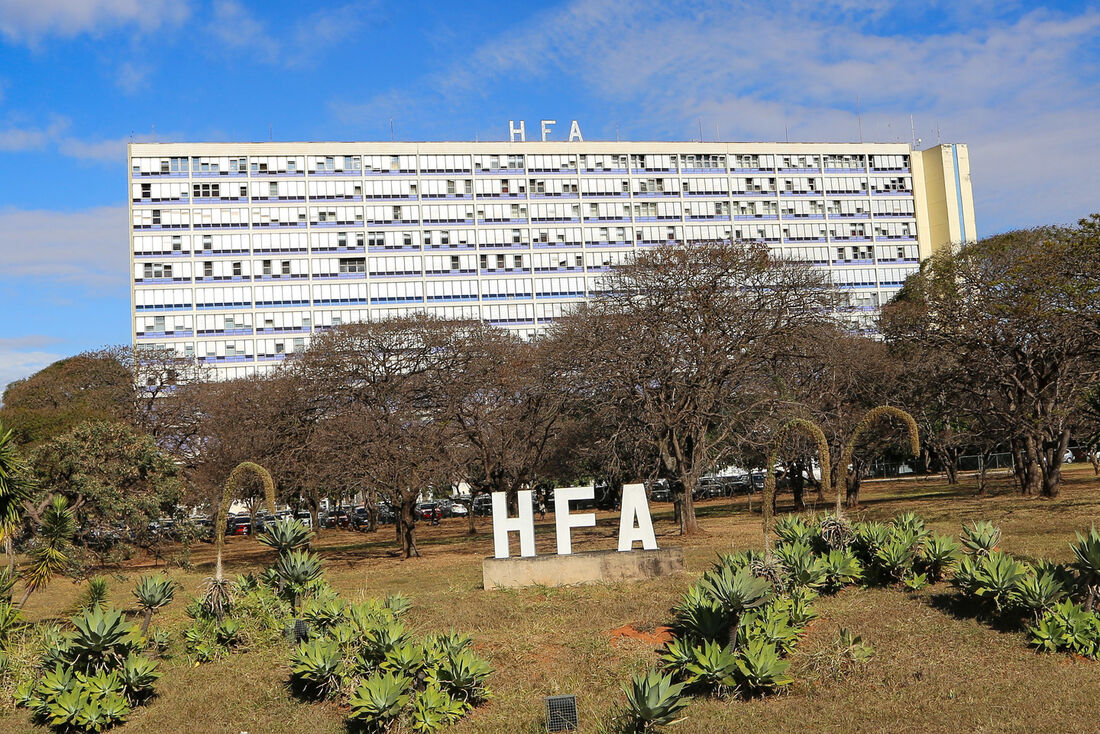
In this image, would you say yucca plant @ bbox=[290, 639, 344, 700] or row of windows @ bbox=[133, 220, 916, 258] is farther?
row of windows @ bbox=[133, 220, 916, 258]

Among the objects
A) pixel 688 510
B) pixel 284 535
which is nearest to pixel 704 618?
pixel 284 535

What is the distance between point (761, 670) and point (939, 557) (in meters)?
5.46

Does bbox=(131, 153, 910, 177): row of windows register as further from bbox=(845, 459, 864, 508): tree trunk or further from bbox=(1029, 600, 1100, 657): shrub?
bbox=(1029, 600, 1100, 657): shrub

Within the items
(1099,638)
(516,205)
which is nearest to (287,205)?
(516,205)

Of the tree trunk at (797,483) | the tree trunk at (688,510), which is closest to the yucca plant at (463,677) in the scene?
the tree trunk at (688,510)

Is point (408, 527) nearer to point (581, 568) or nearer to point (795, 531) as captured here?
point (581, 568)

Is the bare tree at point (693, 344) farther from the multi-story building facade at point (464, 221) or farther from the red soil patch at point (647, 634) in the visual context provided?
the multi-story building facade at point (464, 221)

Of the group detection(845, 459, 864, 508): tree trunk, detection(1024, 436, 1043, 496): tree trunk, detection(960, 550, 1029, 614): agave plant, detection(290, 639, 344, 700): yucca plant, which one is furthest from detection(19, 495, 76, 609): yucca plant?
detection(845, 459, 864, 508): tree trunk

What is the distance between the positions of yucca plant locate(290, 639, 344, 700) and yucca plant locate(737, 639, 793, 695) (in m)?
5.57

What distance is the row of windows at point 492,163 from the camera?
284ft

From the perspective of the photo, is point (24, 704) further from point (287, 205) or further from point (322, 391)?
point (287, 205)

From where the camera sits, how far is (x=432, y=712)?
11.9 meters

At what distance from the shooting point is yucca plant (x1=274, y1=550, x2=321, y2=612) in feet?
57.1

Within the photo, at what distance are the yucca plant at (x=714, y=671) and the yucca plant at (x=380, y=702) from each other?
3.65m
